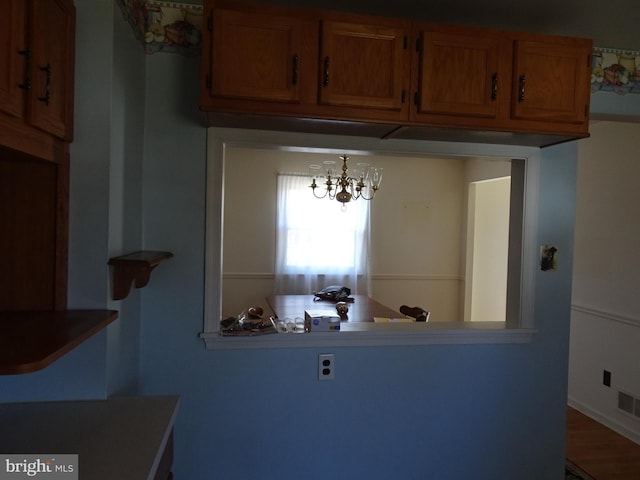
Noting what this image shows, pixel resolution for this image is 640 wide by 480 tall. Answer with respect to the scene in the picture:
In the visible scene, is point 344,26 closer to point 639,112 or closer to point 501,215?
point 639,112

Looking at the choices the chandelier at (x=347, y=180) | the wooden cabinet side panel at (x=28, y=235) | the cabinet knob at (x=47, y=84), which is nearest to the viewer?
the cabinet knob at (x=47, y=84)

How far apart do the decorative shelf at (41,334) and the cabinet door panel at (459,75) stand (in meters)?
1.38

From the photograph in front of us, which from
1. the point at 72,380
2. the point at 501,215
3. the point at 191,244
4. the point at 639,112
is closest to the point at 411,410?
the point at 191,244

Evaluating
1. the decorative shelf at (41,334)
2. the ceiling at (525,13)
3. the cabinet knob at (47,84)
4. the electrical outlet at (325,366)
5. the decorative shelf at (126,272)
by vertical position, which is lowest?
the electrical outlet at (325,366)

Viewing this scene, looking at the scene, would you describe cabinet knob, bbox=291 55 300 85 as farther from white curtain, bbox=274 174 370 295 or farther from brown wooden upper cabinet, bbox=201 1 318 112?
white curtain, bbox=274 174 370 295

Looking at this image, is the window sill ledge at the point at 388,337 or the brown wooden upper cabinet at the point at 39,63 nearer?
the brown wooden upper cabinet at the point at 39,63

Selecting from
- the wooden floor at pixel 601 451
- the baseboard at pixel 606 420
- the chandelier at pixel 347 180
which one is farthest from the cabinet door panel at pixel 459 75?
the baseboard at pixel 606 420

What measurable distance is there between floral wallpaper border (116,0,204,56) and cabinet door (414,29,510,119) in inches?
38.0

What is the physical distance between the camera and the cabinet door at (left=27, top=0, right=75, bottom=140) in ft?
3.53

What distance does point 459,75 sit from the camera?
1630 millimetres

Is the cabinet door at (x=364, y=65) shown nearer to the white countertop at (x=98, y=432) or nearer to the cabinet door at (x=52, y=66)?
the cabinet door at (x=52, y=66)

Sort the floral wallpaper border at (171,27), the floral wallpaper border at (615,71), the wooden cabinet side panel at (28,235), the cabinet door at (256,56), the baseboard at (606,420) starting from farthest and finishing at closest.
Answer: the baseboard at (606,420), the floral wallpaper border at (615,71), the floral wallpaper border at (171,27), the cabinet door at (256,56), the wooden cabinet side panel at (28,235)

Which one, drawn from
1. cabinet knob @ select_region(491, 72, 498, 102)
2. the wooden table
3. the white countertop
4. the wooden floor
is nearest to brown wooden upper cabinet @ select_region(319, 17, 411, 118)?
cabinet knob @ select_region(491, 72, 498, 102)

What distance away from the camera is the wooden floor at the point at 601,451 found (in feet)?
8.48
